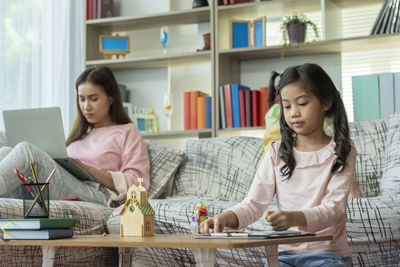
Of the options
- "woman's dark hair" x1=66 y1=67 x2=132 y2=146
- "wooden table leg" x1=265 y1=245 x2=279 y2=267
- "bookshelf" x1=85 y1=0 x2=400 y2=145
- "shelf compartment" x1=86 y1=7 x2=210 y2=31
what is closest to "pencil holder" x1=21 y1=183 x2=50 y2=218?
"wooden table leg" x1=265 y1=245 x2=279 y2=267

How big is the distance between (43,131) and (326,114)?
1.34 m

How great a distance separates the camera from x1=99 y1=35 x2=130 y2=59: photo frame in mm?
4043

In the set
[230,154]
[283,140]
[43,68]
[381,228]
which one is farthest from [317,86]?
[43,68]

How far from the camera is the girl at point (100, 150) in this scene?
249 centimetres

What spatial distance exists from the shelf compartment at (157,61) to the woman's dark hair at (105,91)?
41.1 inches

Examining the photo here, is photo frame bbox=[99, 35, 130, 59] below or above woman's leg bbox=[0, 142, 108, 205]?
above

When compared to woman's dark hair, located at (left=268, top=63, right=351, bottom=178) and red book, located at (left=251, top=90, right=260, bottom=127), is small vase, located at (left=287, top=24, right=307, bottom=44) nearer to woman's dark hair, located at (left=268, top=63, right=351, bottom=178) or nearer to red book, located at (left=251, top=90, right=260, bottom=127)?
red book, located at (left=251, top=90, right=260, bottom=127)

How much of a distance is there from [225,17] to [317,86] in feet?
7.60

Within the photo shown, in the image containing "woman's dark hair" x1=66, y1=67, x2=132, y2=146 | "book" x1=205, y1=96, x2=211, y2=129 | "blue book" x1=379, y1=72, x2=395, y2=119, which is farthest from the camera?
"book" x1=205, y1=96, x2=211, y2=129

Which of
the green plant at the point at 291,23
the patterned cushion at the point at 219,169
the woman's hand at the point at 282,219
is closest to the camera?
the woman's hand at the point at 282,219

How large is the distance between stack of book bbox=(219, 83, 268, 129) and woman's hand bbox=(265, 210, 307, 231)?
229 cm

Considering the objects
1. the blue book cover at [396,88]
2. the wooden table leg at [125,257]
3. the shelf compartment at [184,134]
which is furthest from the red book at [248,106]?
the wooden table leg at [125,257]

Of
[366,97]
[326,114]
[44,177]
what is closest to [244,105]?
[366,97]

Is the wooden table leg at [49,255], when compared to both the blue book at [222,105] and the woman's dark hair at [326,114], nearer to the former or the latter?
the woman's dark hair at [326,114]
